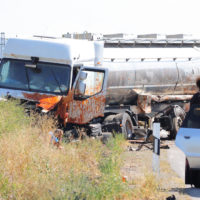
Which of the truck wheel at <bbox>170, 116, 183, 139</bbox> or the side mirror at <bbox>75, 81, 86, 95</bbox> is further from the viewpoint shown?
the truck wheel at <bbox>170, 116, 183, 139</bbox>

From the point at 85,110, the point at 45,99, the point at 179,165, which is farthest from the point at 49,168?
the point at 85,110

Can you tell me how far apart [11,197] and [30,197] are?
26 centimetres

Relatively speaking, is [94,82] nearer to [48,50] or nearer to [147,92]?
[48,50]

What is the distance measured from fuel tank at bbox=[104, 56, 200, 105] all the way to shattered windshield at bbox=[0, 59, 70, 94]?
12.1 feet

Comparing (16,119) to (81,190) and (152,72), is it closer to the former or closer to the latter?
(81,190)

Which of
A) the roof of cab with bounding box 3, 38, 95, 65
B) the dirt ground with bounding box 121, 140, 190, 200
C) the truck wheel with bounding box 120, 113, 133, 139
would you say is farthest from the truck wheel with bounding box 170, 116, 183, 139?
the roof of cab with bounding box 3, 38, 95, 65

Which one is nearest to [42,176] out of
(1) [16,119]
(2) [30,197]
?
(2) [30,197]

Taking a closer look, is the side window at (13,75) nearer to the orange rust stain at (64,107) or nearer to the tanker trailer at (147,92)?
the orange rust stain at (64,107)

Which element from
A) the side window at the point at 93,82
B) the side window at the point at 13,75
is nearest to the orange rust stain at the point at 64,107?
the side window at the point at 93,82

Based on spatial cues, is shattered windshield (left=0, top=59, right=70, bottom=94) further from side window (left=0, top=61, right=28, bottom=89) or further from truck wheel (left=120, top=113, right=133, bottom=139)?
truck wheel (left=120, top=113, right=133, bottom=139)

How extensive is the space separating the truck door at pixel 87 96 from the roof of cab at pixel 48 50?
21.9 inches

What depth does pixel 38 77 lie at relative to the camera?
15109 millimetres

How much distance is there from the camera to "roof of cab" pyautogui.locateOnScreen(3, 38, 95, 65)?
15.1 meters

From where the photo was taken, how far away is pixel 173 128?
755 inches
